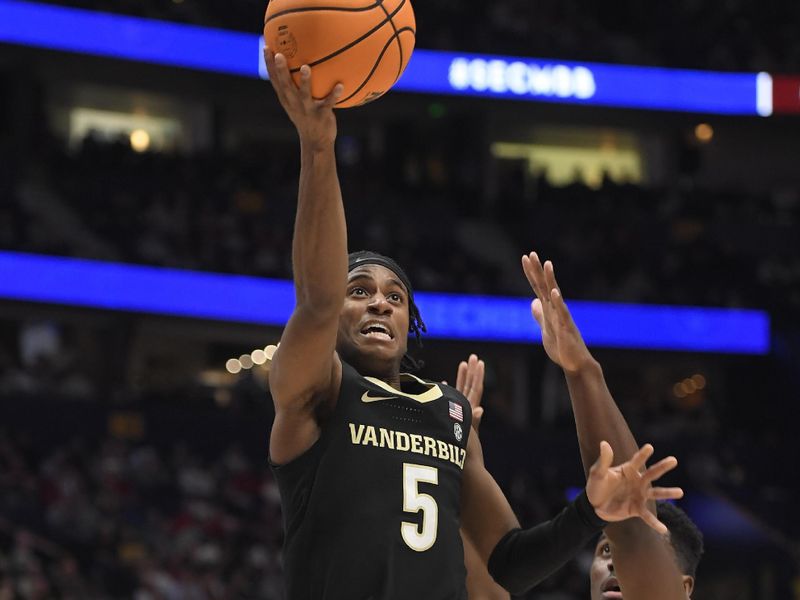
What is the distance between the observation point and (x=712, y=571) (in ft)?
60.8

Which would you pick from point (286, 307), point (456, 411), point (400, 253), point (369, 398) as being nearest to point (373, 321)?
point (369, 398)

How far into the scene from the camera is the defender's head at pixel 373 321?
3830mm

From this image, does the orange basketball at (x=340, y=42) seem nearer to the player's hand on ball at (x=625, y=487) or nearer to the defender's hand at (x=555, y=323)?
the defender's hand at (x=555, y=323)

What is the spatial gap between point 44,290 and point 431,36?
9320 mm

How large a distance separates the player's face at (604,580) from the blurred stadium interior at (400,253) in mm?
9259

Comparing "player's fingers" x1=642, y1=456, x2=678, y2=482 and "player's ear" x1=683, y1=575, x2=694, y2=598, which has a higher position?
"player's fingers" x1=642, y1=456, x2=678, y2=482

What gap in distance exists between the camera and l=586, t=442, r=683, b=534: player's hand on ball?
343 cm

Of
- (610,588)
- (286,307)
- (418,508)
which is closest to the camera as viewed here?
(418,508)

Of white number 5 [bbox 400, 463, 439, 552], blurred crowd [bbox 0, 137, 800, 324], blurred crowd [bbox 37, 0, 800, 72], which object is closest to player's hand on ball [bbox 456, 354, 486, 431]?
white number 5 [bbox 400, 463, 439, 552]

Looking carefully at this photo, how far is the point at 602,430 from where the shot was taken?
3.76 metres

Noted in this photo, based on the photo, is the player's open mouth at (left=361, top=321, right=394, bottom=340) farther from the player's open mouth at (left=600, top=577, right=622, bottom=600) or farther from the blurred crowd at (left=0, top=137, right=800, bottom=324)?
the blurred crowd at (left=0, top=137, right=800, bottom=324)

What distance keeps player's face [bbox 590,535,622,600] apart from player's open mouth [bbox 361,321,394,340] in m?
0.93

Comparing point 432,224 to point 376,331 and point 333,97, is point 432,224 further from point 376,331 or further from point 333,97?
point 333,97

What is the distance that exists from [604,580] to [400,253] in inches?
682
